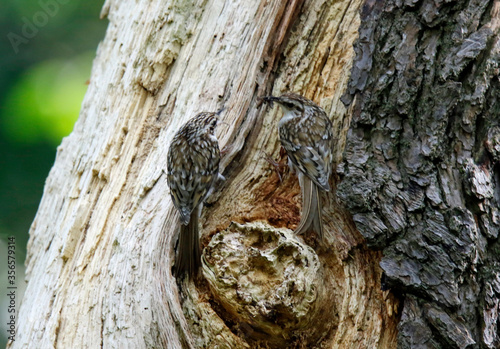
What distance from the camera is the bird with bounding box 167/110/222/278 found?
2246mm

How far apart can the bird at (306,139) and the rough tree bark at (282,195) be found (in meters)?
0.07

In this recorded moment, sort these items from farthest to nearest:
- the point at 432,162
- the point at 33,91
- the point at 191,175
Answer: the point at 33,91
the point at 191,175
the point at 432,162

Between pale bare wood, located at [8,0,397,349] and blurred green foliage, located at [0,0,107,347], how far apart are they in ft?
2.18

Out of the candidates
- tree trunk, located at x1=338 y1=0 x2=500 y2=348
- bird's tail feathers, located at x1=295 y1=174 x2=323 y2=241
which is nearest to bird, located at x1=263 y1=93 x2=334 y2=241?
bird's tail feathers, located at x1=295 y1=174 x2=323 y2=241

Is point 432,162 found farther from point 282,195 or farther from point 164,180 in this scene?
Result: point 164,180

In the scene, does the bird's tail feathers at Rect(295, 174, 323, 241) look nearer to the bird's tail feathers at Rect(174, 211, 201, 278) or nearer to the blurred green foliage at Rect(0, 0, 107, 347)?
the bird's tail feathers at Rect(174, 211, 201, 278)

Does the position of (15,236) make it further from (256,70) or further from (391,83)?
(391,83)

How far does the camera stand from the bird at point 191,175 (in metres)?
2.25

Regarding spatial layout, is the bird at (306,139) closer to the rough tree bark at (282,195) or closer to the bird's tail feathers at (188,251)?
the rough tree bark at (282,195)

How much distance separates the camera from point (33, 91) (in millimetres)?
3594

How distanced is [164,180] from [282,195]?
0.59 meters

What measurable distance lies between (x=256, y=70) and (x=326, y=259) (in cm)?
102

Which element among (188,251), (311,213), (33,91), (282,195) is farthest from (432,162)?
(33,91)

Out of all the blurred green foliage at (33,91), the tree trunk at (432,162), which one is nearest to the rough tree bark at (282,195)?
the tree trunk at (432,162)
